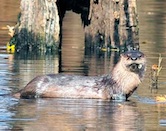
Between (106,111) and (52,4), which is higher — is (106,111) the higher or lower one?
the lower one

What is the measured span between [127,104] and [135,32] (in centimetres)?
938

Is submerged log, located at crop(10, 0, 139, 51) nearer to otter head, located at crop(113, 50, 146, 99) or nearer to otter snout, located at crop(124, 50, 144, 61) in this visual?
otter head, located at crop(113, 50, 146, 99)

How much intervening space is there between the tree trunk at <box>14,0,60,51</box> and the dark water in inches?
21.0

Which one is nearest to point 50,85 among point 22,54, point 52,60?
point 52,60

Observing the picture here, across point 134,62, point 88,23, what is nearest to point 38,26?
point 88,23

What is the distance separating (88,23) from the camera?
23.4 metres

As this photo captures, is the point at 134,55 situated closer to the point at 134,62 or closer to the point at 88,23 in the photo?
the point at 134,62

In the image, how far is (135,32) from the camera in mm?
22781

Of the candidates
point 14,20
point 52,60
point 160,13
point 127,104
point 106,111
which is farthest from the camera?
point 160,13

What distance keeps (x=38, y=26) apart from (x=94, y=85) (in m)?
8.47

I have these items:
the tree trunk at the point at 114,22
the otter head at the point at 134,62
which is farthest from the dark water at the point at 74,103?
the tree trunk at the point at 114,22

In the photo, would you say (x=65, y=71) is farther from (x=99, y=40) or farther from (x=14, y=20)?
(x=14, y=20)

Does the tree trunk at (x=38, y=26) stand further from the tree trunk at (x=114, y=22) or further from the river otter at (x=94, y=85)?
the river otter at (x=94, y=85)

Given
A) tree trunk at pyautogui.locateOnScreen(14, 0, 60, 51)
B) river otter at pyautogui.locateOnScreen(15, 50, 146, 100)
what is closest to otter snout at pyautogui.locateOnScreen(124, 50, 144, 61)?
river otter at pyautogui.locateOnScreen(15, 50, 146, 100)
